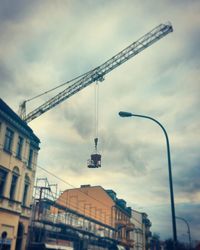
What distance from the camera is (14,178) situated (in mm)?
25359

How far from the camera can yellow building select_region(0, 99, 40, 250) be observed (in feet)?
76.2

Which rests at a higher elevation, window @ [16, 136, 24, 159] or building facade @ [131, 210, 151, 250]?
window @ [16, 136, 24, 159]

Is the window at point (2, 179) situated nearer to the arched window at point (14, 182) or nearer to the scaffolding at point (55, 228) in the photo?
the arched window at point (14, 182)

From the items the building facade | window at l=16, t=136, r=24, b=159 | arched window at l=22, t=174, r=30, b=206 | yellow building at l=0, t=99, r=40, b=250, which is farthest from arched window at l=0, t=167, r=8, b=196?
the building facade

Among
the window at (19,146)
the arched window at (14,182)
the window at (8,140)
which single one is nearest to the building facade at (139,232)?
the arched window at (14,182)

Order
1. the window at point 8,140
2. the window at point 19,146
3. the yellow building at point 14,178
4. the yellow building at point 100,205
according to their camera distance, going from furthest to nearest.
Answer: the yellow building at point 100,205 → the window at point 19,146 → the window at point 8,140 → the yellow building at point 14,178

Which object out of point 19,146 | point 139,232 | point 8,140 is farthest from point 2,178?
point 139,232

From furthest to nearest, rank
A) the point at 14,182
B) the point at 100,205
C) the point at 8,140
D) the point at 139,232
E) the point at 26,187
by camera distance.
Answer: the point at 139,232 → the point at 100,205 → the point at 26,187 → the point at 14,182 → the point at 8,140

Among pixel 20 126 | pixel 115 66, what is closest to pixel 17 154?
pixel 20 126

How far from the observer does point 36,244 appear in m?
27.3

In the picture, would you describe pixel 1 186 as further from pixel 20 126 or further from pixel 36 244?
pixel 36 244

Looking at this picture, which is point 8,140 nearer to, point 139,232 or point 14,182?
point 14,182

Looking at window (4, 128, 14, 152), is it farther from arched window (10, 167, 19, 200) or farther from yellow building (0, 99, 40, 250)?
arched window (10, 167, 19, 200)

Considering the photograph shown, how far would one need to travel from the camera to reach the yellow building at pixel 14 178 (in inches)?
914
